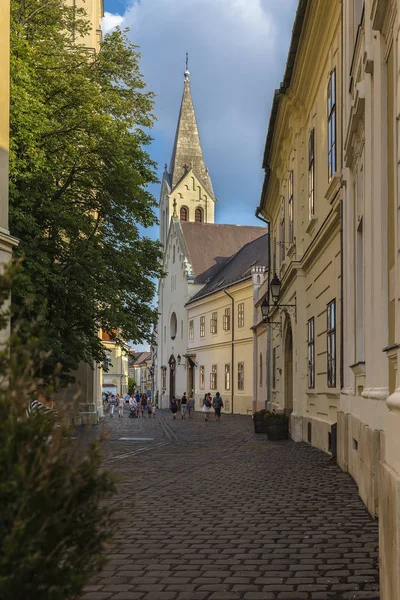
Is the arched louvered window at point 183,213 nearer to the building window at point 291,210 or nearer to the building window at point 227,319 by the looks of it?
the building window at point 227,319

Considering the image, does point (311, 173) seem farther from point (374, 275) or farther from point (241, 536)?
Answer: point (241, 536)

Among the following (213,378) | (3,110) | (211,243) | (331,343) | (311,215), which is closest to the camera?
(3,110)

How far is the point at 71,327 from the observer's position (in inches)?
833

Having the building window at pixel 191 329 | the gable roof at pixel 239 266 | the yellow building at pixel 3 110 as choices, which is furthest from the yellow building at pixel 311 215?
the building window at pixel 191 329

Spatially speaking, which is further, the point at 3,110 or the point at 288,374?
the point at 288,374

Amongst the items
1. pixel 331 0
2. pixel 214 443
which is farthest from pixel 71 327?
pixel 331 0

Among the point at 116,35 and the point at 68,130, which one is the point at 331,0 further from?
the point at 116,35

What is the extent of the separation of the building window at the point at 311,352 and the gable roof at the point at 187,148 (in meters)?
61.1

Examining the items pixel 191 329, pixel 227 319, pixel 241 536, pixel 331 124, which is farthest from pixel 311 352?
pixel 191 329

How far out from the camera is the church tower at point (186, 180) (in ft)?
251

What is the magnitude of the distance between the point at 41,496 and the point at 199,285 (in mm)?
57252

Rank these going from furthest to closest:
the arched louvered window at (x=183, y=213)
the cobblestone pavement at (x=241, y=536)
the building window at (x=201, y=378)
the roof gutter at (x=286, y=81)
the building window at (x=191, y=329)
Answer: the arched louvered window at (x=183, y=213) < the building window at (x=191, y=329) < the building window at (x=201, y=378) < the roof gutter at (x=286, y=81) < the cobblestone pavement at (x=241, y=536)

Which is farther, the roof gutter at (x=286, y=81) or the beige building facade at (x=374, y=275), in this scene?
the roof gutter at (x=286, y=81)

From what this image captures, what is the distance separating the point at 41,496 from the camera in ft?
7.57
